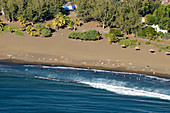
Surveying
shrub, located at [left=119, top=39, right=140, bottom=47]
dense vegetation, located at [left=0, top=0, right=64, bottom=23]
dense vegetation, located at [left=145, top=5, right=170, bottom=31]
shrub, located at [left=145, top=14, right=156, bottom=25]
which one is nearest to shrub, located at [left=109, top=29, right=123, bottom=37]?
shrub, located at [left=119, top=39, right=140, bottom=47]

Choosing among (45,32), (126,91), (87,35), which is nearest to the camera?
(126,91)

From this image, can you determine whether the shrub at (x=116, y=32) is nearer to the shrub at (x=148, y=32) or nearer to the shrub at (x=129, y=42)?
the shrub at (x=129, y=42)

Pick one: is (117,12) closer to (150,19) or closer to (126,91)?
(150,19)

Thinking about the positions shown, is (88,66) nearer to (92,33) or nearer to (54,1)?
(92,33)

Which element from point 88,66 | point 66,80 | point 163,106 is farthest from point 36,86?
point 163,106

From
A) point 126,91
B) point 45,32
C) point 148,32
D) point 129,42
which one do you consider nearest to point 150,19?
point 148,32

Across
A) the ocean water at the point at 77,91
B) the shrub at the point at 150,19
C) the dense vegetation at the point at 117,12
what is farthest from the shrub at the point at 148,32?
the ocean water at the point at 77,91
